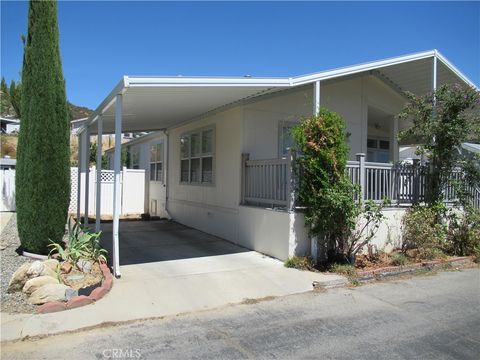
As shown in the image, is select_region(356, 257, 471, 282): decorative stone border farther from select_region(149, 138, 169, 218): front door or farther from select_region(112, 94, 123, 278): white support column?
select_region(149, 138, 169, 218): front door

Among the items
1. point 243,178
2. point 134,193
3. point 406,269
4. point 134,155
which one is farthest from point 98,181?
point 134,155

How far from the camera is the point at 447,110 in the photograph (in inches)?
352

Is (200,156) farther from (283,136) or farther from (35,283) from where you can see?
(35,283)

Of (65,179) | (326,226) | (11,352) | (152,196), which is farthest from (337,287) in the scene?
(152,196)

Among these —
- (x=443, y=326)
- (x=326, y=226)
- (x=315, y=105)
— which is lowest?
(x=443, y=326)

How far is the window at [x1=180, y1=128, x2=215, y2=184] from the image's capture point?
36.4 ft

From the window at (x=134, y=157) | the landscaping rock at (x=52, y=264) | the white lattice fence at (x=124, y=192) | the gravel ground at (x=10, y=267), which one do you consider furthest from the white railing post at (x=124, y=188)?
the landscaping rock at (x=52, y=264)

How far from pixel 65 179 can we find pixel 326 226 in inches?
190

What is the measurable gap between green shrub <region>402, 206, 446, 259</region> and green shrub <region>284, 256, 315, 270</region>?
2585mm

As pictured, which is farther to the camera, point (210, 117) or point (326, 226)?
point (210, 117)

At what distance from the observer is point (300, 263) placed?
7.60 m

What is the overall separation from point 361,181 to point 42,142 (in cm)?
600

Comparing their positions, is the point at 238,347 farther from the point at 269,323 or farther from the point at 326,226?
the point at 326,226

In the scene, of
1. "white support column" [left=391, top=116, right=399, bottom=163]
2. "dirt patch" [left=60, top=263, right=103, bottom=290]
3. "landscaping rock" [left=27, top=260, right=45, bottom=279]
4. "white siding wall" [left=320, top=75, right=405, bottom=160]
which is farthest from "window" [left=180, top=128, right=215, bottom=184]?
Answer: "white support column" [left=391, top=116, right=399, bottom=163]
